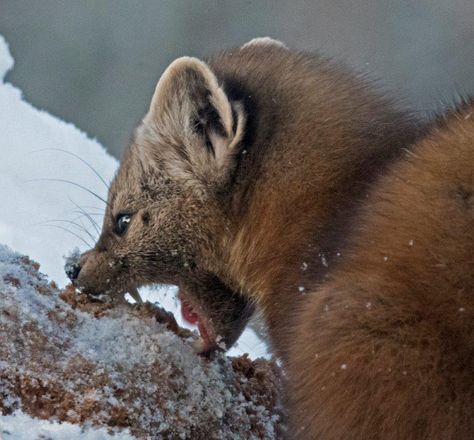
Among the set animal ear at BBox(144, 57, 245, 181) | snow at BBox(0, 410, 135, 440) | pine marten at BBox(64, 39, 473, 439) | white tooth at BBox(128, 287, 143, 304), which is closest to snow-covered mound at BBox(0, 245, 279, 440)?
snow at BBox(0, 410, 135, 440)

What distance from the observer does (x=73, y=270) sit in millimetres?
3379

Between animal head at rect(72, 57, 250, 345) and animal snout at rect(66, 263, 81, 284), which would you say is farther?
animal snout at rect(66, 263, 81, 284)

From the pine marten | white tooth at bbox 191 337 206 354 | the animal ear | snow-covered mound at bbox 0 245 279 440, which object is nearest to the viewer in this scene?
snow-covered mound at bbox 0 245 279 440

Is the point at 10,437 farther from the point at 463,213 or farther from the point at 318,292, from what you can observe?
the point at 463,213

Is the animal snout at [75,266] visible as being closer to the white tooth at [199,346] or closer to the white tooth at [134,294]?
the white tooth at [134,294]

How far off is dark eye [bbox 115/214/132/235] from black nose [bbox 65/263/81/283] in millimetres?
177

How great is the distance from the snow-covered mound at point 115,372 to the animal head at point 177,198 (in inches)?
12.3

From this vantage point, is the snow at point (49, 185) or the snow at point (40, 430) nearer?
the snow at point (40, 430)

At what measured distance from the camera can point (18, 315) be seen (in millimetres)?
2650

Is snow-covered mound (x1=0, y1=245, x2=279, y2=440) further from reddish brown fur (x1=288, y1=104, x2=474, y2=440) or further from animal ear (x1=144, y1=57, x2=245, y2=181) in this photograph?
animal ear (x1=144, y1=57, x2=245, y2=181)

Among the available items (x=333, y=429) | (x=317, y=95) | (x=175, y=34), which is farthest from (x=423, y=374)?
(x=175, y=34)

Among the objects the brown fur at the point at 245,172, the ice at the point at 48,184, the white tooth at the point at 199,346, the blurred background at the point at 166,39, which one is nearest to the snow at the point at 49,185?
the ice at the point at 48,184

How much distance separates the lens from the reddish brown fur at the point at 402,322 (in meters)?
2.26

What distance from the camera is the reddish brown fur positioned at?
2262 mm
